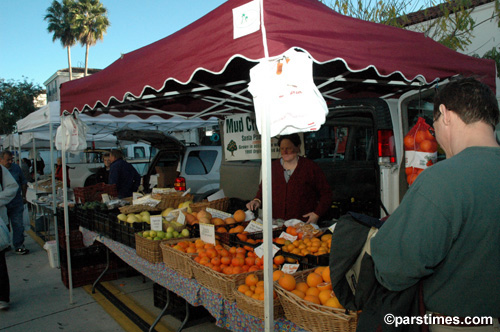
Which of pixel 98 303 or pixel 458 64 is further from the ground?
pixel 458 64

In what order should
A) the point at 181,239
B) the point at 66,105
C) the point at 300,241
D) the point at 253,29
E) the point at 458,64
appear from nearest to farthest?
1. the point at 253,29
2. the point at 300,241
3. the point at 458,64
4. the point at 181,239
5. the point at 66,105

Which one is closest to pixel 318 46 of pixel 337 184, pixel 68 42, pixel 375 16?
pixel 337 184

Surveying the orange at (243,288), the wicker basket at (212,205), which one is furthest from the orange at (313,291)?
the wicker basket at (212,205)

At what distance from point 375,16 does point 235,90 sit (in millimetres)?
5896

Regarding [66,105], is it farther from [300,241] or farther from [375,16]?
[375,16]

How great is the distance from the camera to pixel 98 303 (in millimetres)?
4789

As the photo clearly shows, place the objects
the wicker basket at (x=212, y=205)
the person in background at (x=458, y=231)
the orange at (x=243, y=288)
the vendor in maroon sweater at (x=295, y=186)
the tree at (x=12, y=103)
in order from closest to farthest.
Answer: the person in background at (x=458, y=231)
the orange at (x=243, y=288)
the vendor in maroon sweater at (x=295, y=186)
the wicker basket at (x=212, y=205)
the tree at (x=12, y=103)

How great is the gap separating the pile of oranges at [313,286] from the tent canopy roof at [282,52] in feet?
4.17

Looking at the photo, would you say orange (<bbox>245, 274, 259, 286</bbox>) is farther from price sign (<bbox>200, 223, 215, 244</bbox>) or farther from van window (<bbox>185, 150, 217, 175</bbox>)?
van window (<bbox>185, 150, 217, 175</bbox>)

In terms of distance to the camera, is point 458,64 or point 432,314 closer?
point 432,314

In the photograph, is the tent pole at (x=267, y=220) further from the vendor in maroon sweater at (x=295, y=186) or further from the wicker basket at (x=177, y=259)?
the vendor in maroon sweater at (x=295, y=186)

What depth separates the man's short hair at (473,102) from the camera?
1.32 m

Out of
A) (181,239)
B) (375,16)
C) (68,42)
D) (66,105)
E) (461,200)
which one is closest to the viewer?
(461,200)

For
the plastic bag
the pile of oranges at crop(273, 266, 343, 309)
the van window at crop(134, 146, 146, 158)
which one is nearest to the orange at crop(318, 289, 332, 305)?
the pile of oranges at crop(273, 266, 343, 309)
